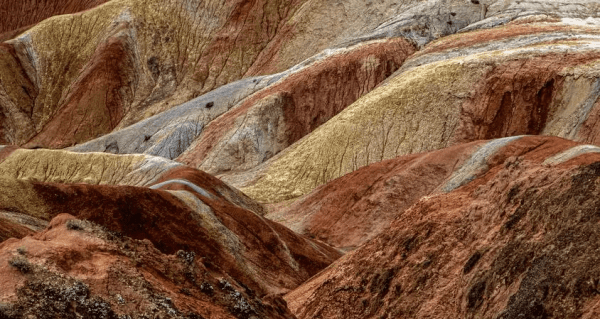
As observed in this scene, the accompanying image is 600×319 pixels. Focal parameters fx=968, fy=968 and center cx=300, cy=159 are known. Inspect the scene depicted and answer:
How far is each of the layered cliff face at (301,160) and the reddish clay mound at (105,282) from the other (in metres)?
0.05

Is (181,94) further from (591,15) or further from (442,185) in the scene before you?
(442,185)

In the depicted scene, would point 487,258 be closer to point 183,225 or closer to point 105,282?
point 105,282

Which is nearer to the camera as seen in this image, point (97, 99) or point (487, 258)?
point (487, 258)

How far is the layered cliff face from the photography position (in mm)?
22609

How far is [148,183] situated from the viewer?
226ft

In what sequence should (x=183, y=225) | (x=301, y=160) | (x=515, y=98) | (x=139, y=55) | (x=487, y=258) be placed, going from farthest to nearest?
(x=139, y=55), (x=301, y=160), (x=515, y=98), (x=183, y=225), (x=487, y=258)

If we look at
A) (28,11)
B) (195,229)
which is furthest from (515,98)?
(28,11)

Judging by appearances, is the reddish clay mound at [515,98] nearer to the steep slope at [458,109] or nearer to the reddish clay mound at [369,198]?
the steep slope at [458,109]

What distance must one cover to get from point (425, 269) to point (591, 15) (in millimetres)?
62412

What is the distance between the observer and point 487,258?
26188 mm

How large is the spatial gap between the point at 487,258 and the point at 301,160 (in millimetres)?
47891

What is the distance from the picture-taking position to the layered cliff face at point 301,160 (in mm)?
22609

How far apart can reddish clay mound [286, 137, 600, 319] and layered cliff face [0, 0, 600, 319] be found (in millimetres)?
75

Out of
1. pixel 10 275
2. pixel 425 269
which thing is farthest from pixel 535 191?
pixel 10 275
